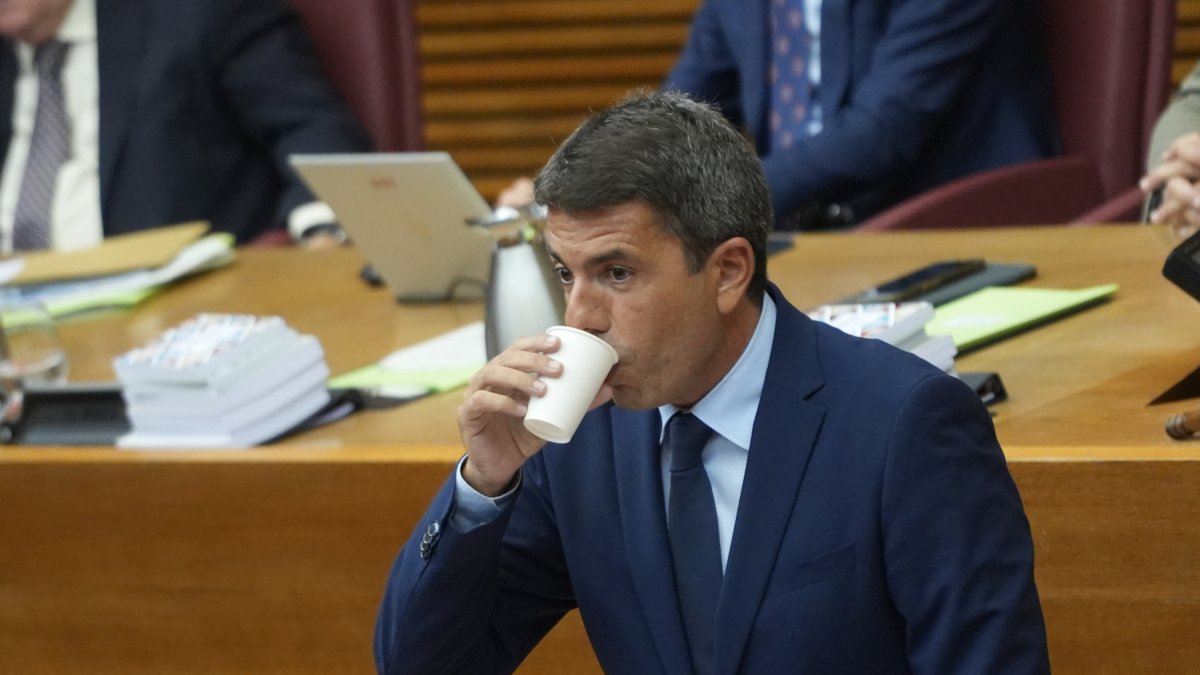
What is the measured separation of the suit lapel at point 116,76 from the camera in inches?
135

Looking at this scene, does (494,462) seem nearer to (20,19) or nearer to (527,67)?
(20,19)

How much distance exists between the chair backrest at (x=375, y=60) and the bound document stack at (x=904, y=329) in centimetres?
185

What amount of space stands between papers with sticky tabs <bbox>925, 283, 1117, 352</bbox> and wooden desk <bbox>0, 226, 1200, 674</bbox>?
20 mm

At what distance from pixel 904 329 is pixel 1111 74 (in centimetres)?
149

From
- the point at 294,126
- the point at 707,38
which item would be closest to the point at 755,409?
the point at 707,38

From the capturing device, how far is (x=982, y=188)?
9.17 feet

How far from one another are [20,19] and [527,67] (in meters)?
1.39

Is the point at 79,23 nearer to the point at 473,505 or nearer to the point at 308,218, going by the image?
the point at 308,218

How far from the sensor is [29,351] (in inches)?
89.3

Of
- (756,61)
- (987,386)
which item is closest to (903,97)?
(756,61)

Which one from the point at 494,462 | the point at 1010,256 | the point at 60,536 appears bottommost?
the point at 60,536

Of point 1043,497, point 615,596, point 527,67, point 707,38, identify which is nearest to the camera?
point 615,596

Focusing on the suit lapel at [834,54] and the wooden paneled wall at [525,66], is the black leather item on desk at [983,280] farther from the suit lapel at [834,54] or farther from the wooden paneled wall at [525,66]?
the wooden paneled wall at [525,66]

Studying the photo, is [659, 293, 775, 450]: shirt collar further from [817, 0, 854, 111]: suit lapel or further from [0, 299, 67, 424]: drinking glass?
[817, 0, 854, 111]: suit lapel
